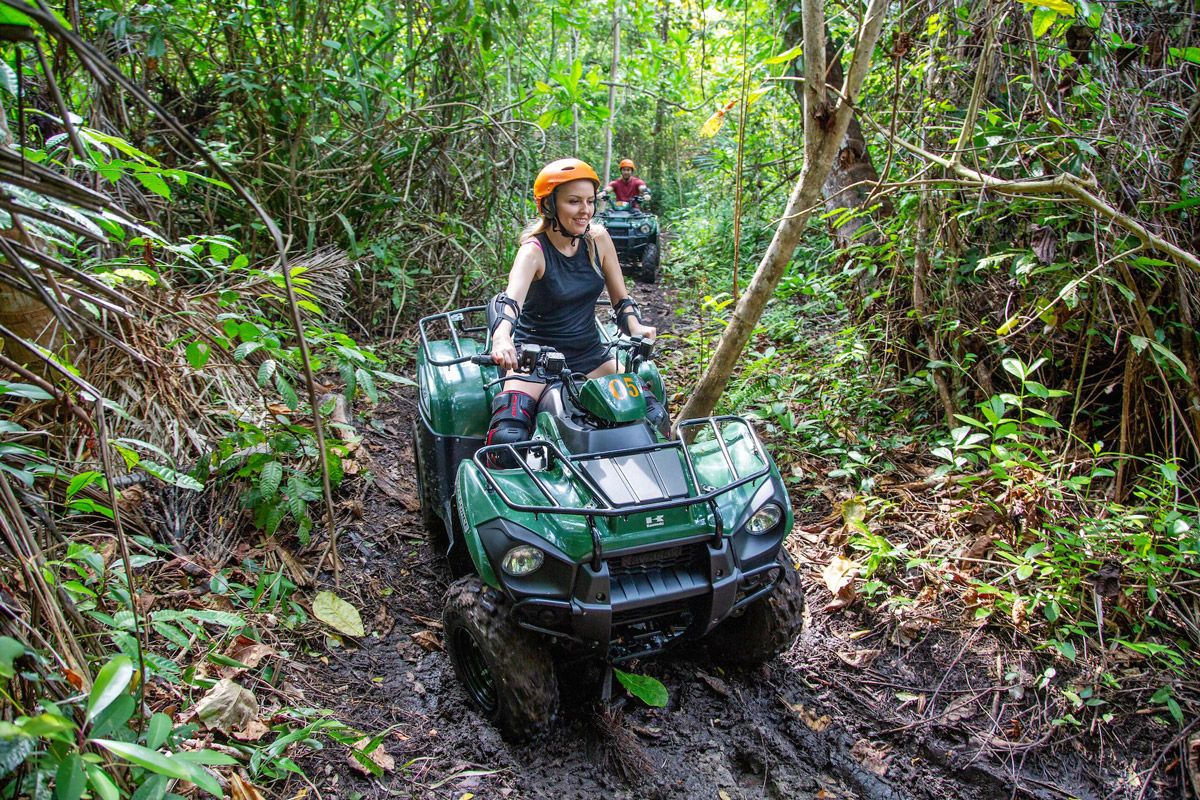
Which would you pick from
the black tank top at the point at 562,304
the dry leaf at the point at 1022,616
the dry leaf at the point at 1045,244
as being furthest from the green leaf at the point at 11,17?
the dry leaf at the point at 1045,244

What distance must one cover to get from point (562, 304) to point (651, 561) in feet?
5.41

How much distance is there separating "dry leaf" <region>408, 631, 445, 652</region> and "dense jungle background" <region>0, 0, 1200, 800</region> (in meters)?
0.02

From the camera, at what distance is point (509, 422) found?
338 cm

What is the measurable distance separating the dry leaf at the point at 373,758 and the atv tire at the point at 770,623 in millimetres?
1366

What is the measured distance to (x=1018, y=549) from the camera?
11.5 ft

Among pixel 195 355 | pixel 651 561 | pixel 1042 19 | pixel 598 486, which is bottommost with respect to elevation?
pixel 651 561

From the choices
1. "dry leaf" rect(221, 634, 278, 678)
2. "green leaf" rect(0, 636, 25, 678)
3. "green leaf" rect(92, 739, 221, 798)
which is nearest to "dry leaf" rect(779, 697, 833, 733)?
"dry leaf" rect(221, 634, 278, 678)

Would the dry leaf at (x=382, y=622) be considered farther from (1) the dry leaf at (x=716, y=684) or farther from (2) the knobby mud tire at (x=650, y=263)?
(2) the knobby mud tire at (x=650, y=263)

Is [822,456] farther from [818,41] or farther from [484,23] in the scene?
[484,23]

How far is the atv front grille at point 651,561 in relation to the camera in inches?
102

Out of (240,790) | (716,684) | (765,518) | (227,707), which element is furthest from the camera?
(716,684)

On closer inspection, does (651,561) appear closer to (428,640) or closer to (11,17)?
(428,640)

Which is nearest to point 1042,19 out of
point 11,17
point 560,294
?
point 560,294

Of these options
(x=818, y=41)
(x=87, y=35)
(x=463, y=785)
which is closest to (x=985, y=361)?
(x=818, y=41)
